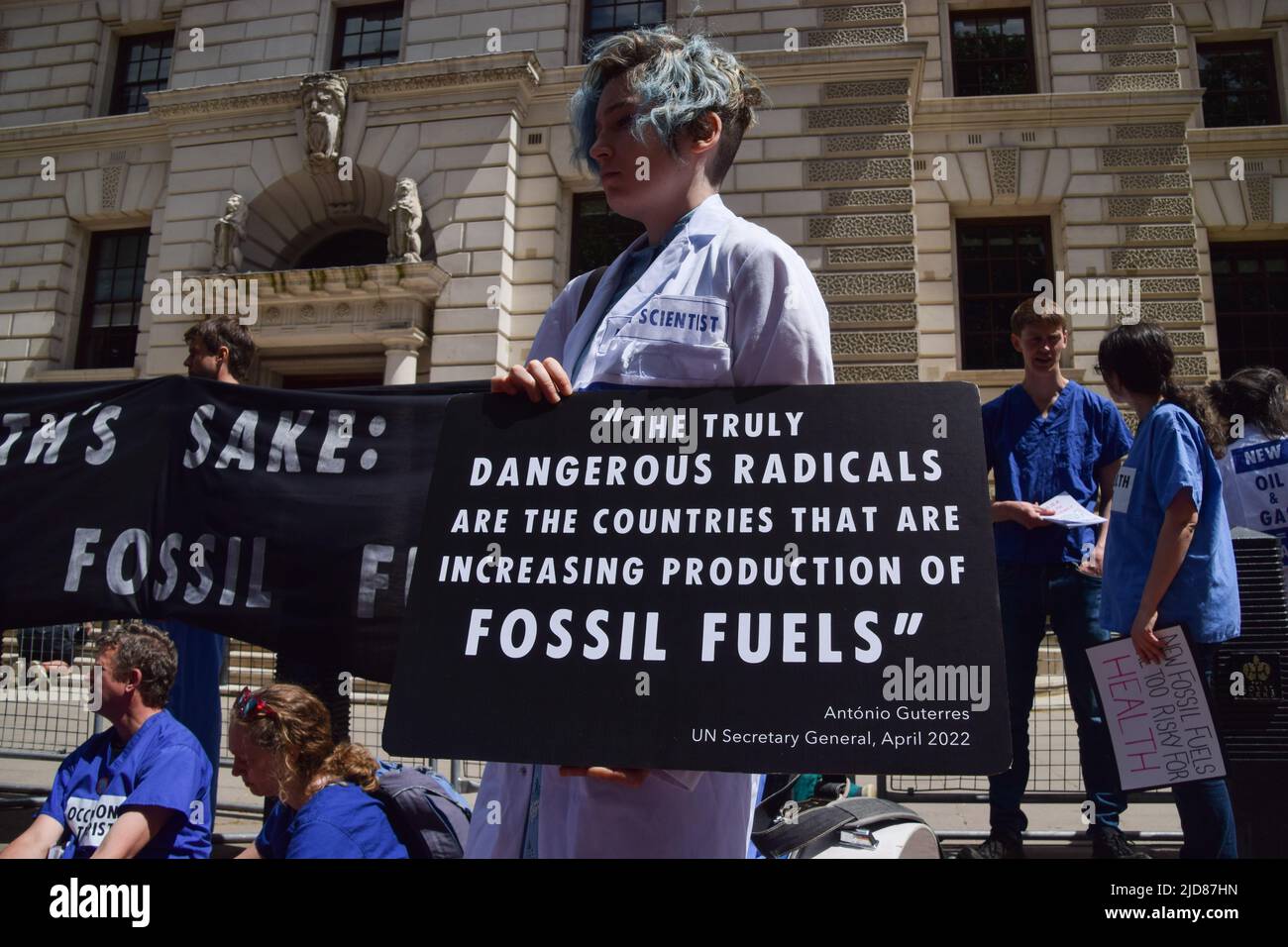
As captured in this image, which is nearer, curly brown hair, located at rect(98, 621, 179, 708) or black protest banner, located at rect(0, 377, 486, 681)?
curly brown hair, located at rect(98, 621, 179, 708)

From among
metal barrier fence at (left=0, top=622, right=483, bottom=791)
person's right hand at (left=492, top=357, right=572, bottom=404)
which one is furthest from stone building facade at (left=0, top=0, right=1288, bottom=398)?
person's right hand at (left=492, top=357, right=572, bottom=404)

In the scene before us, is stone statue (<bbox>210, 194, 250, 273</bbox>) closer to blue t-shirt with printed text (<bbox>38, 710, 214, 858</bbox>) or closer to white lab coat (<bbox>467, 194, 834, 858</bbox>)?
blue t-shirt with printed text (<bbox>38, 710, 214, 858</bbox>)

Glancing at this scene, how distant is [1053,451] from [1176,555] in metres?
1.19

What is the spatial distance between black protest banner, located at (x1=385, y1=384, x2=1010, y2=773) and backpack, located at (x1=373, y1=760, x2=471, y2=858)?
1.49 meters

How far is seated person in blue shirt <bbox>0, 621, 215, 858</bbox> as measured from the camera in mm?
3221

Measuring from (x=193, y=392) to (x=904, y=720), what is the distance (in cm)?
414

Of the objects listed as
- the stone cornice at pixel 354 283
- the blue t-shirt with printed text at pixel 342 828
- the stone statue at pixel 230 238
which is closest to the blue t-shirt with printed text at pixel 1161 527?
the blue t-shirt with printed text at pixel 342 828

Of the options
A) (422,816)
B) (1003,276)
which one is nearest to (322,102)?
(1003,276)

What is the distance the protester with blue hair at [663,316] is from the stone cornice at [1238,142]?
55.8 feet

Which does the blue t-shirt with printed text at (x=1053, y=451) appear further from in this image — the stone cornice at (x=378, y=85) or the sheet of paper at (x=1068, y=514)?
the stone cornice at (x=378, y=85)

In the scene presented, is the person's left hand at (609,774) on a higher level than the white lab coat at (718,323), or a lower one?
lower

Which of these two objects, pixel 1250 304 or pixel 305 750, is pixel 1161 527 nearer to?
pixel 305 750

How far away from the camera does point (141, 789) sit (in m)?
3.24

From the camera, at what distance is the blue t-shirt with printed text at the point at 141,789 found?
10.7ft
